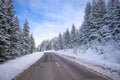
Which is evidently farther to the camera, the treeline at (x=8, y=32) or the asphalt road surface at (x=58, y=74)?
the treeline at (x=8, y=32)

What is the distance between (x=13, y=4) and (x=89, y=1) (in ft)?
82.0

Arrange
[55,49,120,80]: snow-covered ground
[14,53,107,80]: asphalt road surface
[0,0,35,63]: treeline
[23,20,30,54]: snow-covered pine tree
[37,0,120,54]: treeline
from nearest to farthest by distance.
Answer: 1. [14,53,107,80]: asphalt road surface
2. [55,49,120,80]: snow-covered ground
3. [0,0,35,63]: treeline
4. [37,0,120,54]: treeline
5. [23,20,30,54]: snow-covered pine tree

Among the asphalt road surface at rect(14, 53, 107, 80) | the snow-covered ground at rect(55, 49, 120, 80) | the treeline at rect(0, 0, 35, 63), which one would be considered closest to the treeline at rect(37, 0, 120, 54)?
the snow-covered ground at rect(55, 49, 120, 80)

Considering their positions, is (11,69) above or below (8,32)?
below

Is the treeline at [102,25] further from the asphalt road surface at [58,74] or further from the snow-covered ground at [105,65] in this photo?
the asphalt road surface at [58,74]

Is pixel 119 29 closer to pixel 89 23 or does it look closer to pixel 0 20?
pixel 89 23

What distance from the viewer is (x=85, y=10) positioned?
3931cm

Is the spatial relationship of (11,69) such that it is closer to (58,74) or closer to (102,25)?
(58,74)

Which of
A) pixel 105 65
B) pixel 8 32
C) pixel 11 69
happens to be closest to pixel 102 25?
pixel 105 65

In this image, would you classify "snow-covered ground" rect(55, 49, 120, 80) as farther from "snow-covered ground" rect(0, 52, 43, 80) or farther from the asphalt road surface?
"snow-covered ground" rect(0, 52, 43, 80)

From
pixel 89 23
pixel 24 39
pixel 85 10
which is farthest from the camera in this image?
pixel 24 39

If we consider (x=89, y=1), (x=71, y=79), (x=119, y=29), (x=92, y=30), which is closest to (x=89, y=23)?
(x=92, y=30)

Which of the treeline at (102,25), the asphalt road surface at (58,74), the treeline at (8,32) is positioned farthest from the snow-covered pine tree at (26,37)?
the asphalt road surface at (58,74)

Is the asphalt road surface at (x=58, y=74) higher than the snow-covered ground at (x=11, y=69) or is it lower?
lower
